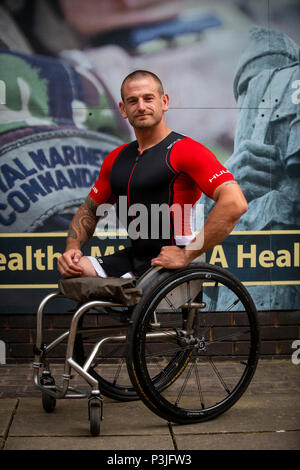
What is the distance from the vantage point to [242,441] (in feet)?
9.20

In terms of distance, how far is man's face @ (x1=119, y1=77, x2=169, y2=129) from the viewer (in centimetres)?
312

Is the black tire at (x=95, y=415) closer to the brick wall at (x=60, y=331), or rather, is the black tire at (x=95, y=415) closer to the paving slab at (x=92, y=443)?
the paving slab at (x=92, y=443)

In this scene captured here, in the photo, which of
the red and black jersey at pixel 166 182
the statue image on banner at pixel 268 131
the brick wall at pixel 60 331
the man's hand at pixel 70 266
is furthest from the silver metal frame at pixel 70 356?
the statue image on banner at pixel 268 131

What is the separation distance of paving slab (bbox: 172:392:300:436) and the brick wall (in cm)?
88

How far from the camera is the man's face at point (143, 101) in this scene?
312 cm

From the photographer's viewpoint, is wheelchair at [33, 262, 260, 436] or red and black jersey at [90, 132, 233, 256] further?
red and black jersey at [90, 132, 233, 256]

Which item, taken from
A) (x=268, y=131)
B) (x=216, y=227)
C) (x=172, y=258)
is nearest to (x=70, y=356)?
(x=172, y=258)

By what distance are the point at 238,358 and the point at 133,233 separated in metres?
1.63

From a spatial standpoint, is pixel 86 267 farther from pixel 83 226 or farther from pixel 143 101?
pixel 143 101

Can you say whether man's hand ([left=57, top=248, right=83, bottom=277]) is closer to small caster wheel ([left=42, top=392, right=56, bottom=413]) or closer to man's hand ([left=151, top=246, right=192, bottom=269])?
man's hand ([left=151, top=246, right=192, bottom=269])

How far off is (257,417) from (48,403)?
Answer: 111 cm

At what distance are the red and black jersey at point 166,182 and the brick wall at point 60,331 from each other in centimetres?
134

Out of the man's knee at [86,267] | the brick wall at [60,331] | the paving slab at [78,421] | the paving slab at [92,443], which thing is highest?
the man's knee at [86,267]

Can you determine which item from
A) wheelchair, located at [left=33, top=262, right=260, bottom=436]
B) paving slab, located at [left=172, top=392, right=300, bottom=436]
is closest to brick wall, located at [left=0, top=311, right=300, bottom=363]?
wheelchair, located at [left=33, top=262, right=260, bottom=436]
